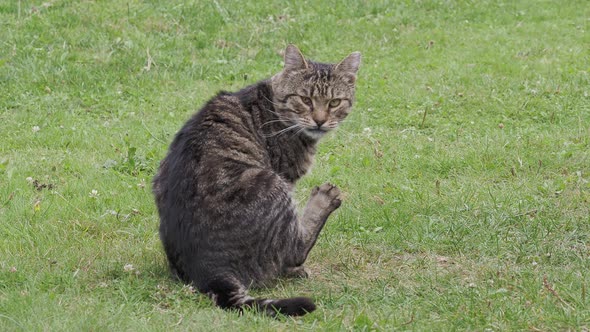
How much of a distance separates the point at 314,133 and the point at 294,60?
0.57 m

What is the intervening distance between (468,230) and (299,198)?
1401mm

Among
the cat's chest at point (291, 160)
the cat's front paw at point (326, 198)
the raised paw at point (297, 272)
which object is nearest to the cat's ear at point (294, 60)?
the cat's chest at point (291, 160)

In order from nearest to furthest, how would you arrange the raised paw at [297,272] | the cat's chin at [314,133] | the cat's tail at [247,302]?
1. the cat's tail at [247,302]
2. the raised paw at [297,272]
3. the cat's chin at [314,133]

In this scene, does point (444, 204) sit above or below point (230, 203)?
below

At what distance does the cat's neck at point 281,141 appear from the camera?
554cm

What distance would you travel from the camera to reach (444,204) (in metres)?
6.17

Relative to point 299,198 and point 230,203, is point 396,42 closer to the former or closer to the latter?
point 299,198

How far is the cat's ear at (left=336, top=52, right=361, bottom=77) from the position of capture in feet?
19.9

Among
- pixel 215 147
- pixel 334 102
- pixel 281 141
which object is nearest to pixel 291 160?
pixel 281 141

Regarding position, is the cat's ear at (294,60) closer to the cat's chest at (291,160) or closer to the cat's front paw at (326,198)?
the cat's chest at (291,160)

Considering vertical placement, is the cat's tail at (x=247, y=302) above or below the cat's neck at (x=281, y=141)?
below

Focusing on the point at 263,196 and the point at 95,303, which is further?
the point at 263,196

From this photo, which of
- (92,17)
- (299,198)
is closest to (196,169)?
(299,198)

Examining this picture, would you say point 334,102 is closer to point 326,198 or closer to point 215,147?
point 326,198
